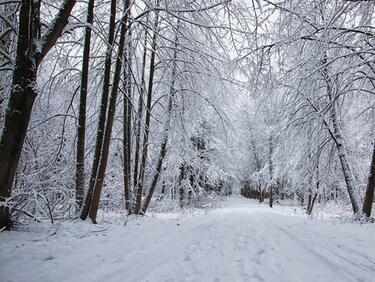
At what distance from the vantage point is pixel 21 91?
4.01 meters

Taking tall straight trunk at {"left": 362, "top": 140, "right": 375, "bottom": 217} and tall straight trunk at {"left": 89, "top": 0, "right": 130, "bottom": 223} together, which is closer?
tall straight trunk at {"left": 89, "top": 0, "right": 130, "bottom": 223}

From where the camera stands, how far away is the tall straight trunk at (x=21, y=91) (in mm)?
3951

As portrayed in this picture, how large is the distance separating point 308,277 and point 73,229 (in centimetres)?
404

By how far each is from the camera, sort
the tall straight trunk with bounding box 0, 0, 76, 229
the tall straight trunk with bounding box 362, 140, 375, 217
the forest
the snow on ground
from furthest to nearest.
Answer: the tall straight trunk with bounding box 362, 140, 375, 217
the forest
the tall straight trunk with bounding box 0, 0, 76, 229
the snow on ground

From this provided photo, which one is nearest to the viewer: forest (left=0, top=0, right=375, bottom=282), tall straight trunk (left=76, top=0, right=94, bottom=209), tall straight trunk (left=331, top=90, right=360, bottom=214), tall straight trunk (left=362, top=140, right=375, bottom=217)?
forest (left=0, top=0, right=375, bottom=282)

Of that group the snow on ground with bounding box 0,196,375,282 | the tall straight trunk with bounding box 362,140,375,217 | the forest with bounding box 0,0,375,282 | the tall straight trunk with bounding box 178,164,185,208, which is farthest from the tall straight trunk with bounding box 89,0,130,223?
the tall straight trunk with bounding box 178,164,185,208

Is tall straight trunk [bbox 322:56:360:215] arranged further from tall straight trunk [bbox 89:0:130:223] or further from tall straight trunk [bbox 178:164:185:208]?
tall straight trunk [bbox 178:164:185:208]

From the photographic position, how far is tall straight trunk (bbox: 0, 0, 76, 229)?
13.0 feet

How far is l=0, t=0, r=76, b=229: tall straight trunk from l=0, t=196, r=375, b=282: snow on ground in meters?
1.02

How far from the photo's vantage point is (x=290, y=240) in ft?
17.0

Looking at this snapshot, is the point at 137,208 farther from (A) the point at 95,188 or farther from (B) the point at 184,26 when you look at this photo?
(B) the point at 184,26

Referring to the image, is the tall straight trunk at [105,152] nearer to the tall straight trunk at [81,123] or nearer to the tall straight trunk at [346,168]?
the tall straight trunk at [81,123]

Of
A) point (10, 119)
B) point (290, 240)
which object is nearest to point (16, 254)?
point (10, 119)

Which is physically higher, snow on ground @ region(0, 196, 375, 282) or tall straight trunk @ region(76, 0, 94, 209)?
tall straight trunk @ region(76, 0, 94, 209)
